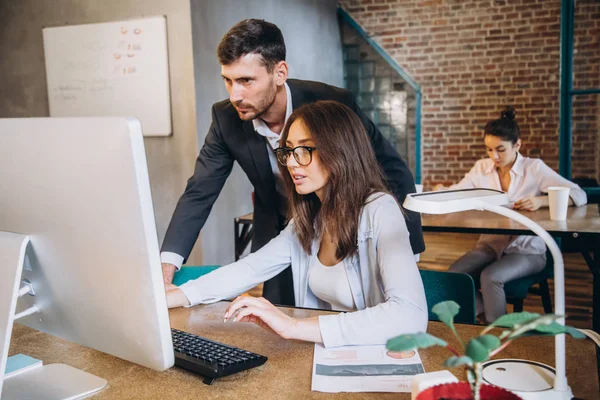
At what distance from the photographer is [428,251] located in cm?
527

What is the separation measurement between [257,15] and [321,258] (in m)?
3.25

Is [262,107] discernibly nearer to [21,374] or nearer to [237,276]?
[237,276]

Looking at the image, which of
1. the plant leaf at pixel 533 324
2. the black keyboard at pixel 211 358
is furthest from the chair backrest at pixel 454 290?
the plant leaf at pixel 533 324

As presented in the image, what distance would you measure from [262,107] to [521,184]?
1.88 m

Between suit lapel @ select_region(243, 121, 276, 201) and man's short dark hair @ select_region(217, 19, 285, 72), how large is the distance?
0.90 ft

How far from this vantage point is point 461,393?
673mm

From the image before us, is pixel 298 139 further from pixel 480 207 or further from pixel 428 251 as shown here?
pixel 428 251

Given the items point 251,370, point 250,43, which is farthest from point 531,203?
point 251,370

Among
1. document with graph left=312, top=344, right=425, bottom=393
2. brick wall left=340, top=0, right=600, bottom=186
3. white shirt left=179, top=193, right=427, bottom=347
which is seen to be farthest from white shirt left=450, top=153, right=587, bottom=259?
brick wall left=340, top=0, right=600, bottom=186

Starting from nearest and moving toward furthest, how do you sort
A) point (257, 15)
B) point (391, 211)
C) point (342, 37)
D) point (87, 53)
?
point (391, 211)
point (87, 53)
point (257, 15)
point (342, 37)

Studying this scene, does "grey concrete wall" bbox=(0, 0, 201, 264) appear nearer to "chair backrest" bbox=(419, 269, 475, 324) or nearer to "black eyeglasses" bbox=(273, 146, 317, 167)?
"black eyeglasses" bbox=(273, 146, 317, 167)

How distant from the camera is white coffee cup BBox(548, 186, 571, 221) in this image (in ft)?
8.30

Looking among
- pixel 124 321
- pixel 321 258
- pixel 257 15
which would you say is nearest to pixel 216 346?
pixel 124 321

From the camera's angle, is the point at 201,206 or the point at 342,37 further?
the point at 342,37
